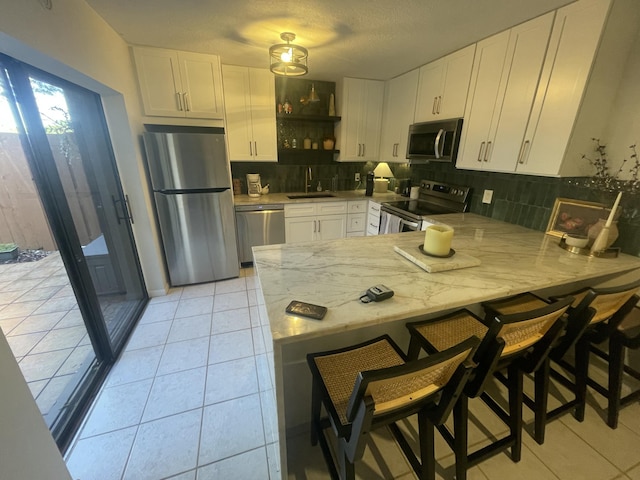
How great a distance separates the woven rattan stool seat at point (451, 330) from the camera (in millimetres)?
1210

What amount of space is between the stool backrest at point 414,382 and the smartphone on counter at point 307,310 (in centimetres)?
26

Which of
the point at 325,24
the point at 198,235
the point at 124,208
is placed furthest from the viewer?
the point at 198,235

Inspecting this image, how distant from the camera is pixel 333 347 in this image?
4.47ft

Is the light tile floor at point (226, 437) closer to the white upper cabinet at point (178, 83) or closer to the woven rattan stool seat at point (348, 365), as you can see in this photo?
the woven rattan stool seat at point (348, 365)

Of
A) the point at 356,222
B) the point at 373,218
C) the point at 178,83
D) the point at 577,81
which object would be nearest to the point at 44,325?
the point at 178,83

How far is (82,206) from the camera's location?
1850mm

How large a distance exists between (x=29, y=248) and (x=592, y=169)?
12.3 feet

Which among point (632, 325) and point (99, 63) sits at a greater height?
point (99, 63)

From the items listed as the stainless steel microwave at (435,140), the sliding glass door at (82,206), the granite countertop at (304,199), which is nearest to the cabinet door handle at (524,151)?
the stainless steel microwave at (435,140)

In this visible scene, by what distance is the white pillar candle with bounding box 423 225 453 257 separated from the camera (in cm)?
135

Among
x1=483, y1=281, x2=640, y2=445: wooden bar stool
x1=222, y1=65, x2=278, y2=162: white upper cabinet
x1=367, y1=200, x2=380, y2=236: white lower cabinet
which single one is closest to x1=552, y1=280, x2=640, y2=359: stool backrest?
x1=483, y1=281, x2=640, y2=445: wooden bar stool

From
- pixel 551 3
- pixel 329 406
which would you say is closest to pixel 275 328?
pixel 329 406

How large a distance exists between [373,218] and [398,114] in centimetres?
134

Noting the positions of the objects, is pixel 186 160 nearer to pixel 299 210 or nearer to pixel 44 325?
pixel 299 210
